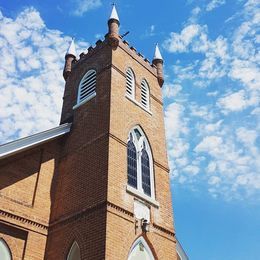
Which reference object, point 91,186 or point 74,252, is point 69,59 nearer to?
point 91,186

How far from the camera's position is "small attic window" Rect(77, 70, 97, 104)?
1335cm

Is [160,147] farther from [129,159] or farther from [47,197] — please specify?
[47,197]

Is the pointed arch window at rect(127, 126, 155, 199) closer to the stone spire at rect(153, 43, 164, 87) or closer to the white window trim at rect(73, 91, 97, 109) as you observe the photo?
the white window trim at rect(73, 91, 97, 109)

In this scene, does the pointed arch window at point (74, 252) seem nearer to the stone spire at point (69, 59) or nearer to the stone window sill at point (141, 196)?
the stone window sill at point (141, 196)

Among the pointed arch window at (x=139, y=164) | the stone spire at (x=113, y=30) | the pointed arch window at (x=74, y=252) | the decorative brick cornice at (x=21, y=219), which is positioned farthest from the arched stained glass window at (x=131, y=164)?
the stone spire at (x=113, y=30)

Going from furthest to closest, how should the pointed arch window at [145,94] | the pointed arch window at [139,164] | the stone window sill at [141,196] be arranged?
1. the pointed arch window at [145,94]
2. the pointed arch window at [139,164]
3. the stone window sill at [141,196]

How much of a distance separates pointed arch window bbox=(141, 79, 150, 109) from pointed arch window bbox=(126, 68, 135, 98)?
25.2 inches

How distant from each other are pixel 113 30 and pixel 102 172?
6.22 meters

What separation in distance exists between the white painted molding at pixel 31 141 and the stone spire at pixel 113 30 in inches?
141

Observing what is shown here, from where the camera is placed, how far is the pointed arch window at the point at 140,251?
390 inches

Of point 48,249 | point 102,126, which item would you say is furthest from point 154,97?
point 48,249

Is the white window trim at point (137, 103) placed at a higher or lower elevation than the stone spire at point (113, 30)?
lower

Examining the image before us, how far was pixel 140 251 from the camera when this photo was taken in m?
10.2

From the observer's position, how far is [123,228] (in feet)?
31.8
